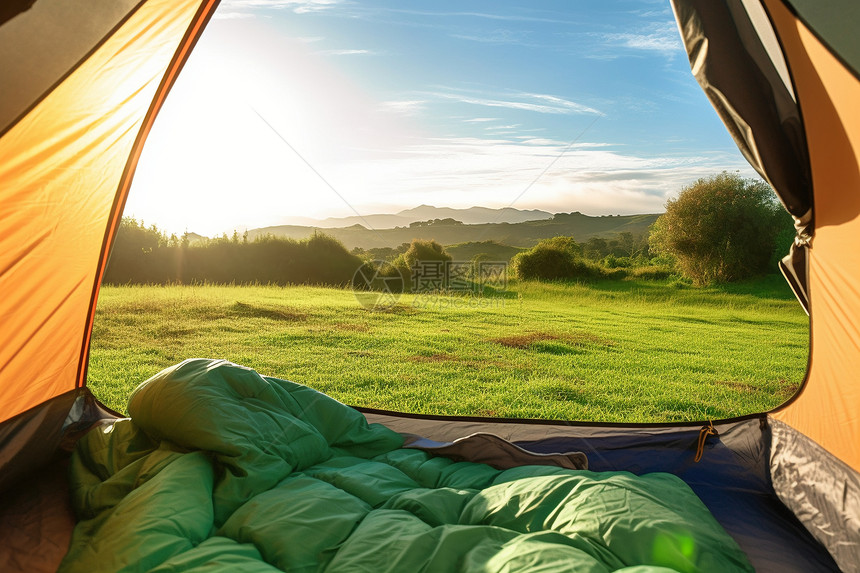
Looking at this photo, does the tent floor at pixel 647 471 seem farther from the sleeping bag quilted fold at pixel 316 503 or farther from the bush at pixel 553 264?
the bush at pixel 553 264

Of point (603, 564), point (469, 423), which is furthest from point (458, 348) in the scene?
point (603, 564)

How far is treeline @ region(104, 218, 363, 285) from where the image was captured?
7.52 meters

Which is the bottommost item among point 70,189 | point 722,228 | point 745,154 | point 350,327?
point 350,327

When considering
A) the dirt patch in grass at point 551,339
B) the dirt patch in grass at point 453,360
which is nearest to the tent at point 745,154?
the dirt patch in grass at point 453,360

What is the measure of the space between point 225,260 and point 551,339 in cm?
500

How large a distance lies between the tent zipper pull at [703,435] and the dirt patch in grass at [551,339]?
11.6 ft

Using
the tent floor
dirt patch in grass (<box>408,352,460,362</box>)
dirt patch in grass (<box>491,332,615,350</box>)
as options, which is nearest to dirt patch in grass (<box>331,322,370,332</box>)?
dirt patch in grass (<box>408,352,460,362</box>)

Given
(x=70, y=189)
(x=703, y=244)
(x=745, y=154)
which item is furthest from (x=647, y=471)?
(x=703, y=244)

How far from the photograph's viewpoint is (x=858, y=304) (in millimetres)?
1567

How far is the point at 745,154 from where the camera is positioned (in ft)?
5.76

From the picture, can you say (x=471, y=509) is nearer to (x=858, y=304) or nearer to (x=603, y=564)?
(x=603, y=564)

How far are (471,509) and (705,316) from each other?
25.0 ft

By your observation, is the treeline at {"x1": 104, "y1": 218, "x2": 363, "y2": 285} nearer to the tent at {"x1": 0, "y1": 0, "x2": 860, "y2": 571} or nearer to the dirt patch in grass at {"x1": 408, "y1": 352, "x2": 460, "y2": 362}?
the dirt patch in grass at {"x1": 408, "y1": 352, "x2": 460, "y2": 362}

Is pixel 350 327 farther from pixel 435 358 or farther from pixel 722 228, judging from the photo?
pixel 722 228
